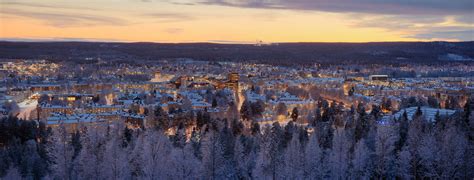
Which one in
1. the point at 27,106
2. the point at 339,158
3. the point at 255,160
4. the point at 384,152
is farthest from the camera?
the point at 27,106

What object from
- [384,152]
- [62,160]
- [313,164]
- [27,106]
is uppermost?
[384,152]

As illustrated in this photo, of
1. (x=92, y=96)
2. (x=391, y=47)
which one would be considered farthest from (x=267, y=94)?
(x=391, y=47)

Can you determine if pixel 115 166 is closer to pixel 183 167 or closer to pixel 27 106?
pixel 183 167

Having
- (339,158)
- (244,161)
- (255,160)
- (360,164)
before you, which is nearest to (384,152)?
(360,164)

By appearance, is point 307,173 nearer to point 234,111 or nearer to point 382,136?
point 382,136

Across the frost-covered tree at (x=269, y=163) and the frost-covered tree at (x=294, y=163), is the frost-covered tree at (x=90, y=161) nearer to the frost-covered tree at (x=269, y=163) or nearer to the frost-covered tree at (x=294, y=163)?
the frost-covered tree at (x=269, y=163)

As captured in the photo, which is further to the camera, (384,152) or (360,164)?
(360,164)

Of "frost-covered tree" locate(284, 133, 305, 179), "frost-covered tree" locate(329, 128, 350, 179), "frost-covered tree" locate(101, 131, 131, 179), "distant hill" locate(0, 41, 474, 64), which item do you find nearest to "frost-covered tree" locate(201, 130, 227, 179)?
"frost-covered tree" locate(284, 133, 305, 179)

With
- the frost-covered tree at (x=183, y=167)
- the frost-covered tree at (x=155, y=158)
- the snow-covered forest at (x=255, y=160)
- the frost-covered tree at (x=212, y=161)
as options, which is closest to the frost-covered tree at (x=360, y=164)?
the snow-covered forest at (x=255, y=160)

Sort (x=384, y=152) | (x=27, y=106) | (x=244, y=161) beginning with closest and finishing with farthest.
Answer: (x=384, y=152) < (x=244, y=161) < (x=27, y=106)
